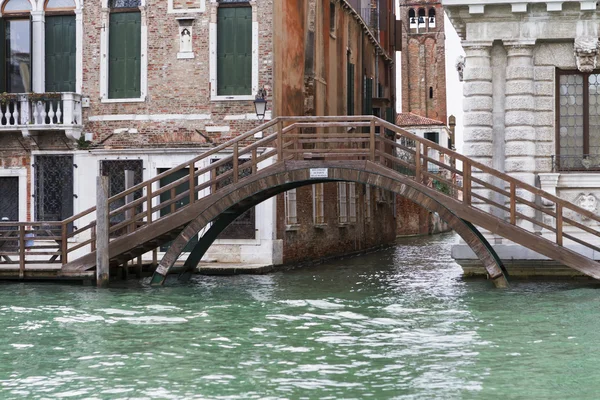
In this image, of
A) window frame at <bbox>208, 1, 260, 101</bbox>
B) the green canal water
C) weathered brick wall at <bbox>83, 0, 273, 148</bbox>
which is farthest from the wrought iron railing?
the green canal water

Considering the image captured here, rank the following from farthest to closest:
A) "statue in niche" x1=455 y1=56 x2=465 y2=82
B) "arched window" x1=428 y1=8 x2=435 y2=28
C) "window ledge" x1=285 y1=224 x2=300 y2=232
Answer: "arched window" x1=428 y1=8 x2=435 y2=28 → "window ledge" x1=285 y1=224 x2=300 y2=232 → "statue in niche" x1=455 y1=56 x2=465 y2=82

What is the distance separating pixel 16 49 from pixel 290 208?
670 cm

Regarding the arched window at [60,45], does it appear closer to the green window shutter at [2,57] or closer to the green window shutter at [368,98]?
the green window shutter at [2,57]

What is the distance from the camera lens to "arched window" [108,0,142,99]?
24.4 metres

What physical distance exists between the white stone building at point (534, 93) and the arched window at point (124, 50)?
292 inches

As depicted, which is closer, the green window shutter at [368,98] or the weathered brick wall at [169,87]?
the weathered brick wall at [169,87]

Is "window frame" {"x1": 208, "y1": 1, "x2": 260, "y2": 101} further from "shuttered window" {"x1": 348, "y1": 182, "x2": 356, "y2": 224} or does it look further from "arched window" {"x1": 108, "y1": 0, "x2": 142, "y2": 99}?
"shuttered window" {"x1": 348, "y1": 182, "x2": 356, "y2": 224}

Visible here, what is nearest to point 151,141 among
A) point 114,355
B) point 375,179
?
point 375,179

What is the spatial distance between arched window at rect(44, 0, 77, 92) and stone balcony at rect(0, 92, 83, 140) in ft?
2.13

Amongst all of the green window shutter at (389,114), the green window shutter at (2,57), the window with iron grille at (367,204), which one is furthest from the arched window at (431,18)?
the green window shutter at (2,57)

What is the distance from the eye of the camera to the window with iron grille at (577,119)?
65.6 feet

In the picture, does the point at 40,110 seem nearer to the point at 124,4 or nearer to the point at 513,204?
the point at 124,4

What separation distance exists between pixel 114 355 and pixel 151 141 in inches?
483

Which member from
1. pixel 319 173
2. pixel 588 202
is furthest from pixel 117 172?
pixel 588 202
